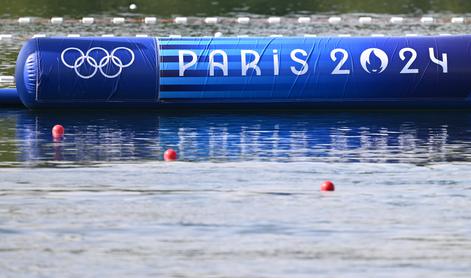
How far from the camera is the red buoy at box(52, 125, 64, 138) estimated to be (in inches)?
908

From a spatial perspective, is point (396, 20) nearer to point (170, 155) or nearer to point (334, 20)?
point (334, 20)

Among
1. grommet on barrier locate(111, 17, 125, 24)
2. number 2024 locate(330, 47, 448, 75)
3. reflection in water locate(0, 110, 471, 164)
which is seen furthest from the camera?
grommet on barrier locate(111, 17, 125, 24)

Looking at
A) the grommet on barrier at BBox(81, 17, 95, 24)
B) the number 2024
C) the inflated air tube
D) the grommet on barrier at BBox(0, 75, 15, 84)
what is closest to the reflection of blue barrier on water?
the inflated air tube

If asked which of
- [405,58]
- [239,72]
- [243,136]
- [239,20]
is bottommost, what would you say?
[243,136]

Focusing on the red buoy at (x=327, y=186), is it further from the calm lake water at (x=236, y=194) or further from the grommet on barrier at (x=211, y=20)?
the grommet on barrier at (x=211, y=20)

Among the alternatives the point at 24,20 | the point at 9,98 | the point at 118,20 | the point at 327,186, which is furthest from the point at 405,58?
the point at 24,20

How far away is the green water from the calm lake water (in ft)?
84.4

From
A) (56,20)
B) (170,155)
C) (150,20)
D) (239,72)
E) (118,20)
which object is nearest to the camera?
(170,155)

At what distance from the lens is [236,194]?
57.2 ft

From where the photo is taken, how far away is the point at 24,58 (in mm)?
25672

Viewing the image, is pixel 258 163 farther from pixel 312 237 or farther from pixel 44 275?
pixel 44 275

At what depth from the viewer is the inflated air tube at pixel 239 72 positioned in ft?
83.9

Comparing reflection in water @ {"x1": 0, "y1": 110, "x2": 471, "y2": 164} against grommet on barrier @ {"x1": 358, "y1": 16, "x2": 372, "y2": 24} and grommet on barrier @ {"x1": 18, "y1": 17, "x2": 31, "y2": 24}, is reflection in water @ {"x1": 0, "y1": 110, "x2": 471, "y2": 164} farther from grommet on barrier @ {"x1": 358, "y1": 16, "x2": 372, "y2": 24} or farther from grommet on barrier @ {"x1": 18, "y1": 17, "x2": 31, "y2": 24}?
grommet on barrier @ {"x1": 358, "y1": 16, "x2": 372, "y2": 24}

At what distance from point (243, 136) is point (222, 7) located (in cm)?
3237
